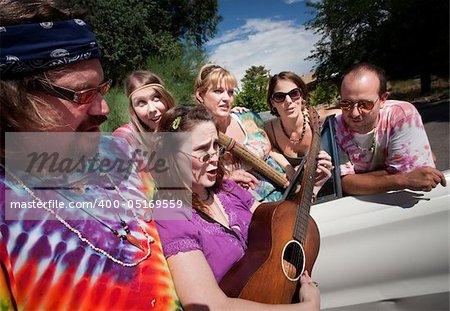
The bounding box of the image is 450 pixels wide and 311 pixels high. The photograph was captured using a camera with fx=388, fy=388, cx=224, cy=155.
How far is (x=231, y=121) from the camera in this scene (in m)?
2.69

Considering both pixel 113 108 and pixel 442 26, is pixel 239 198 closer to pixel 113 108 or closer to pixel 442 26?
pixel 113 108

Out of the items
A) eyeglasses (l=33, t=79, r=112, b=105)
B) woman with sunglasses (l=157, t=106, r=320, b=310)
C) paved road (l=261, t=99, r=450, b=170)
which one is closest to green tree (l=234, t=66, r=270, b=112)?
paved road (l=261, t=99, r=450, b=170)

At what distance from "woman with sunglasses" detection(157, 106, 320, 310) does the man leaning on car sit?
0.66m

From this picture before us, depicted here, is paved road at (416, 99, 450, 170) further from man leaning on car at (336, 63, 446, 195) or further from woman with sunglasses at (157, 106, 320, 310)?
woman with sunglasses at (157, 106, 320, 310)

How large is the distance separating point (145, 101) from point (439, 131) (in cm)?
838

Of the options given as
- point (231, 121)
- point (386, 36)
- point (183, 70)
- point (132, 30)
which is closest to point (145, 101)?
point (231, 121)

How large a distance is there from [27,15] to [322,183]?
1.63 metres

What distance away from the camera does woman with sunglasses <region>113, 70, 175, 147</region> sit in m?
2.61

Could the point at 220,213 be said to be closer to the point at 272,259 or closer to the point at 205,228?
the point at 205,228

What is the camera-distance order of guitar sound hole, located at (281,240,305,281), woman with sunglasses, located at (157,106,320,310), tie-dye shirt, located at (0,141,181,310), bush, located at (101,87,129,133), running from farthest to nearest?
bush, located at (101,87,129,133) < guitar sound hole, located at (281,240,305,281) < woman with sunglasses, located at (157,106,320,310) < tie-dye shirt, located at (0,141,181,310)

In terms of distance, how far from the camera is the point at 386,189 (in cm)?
203

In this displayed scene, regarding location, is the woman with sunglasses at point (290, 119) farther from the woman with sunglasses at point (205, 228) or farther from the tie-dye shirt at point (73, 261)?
the tie-dye shirt at point (73, 261)

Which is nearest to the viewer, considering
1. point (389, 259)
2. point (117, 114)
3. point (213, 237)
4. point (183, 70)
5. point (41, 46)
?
point (41, 46)

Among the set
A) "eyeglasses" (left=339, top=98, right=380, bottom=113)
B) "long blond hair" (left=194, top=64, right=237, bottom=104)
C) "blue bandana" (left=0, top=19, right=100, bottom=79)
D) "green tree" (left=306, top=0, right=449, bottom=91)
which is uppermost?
"blue bandana" (left=0, top=19, right=100, bottom=79)
